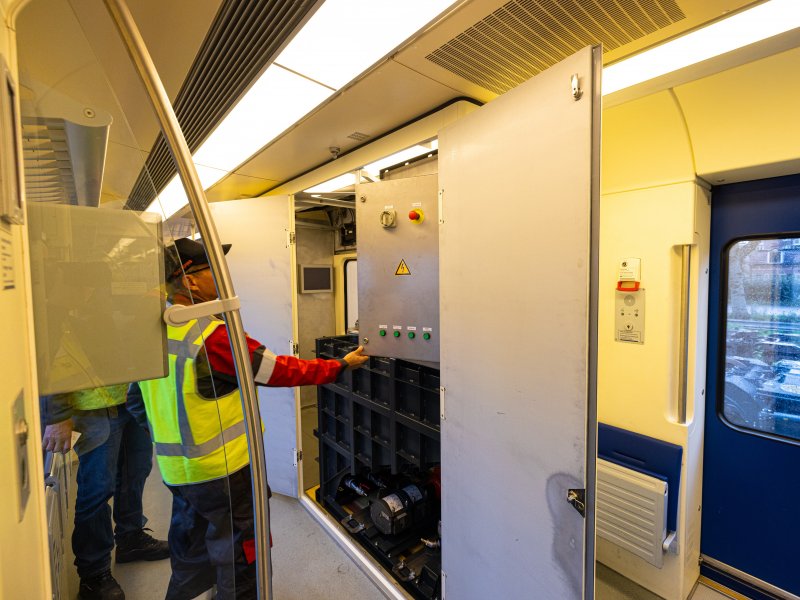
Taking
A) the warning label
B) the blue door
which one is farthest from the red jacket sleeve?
the blue door

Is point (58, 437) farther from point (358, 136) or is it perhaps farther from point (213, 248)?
point (358, 136)

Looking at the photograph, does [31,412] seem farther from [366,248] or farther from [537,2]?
[537,2]

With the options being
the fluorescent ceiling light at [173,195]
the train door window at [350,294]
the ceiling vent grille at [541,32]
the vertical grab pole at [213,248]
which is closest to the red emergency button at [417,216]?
the ceiling vent grille at [541,32]

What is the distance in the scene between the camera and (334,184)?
308 cm

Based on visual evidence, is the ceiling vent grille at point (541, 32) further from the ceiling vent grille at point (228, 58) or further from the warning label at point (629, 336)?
the warning label at point (629, 336)

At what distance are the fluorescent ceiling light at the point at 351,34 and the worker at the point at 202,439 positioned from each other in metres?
0.94

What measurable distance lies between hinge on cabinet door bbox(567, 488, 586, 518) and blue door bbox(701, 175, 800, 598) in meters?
1.88

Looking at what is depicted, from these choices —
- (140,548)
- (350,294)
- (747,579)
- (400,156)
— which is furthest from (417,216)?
(350,294)

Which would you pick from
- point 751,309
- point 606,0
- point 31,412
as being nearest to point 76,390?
point 31,412

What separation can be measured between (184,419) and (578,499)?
1.40 meters

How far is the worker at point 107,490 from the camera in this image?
96 centimetres

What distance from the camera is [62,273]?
796 mm

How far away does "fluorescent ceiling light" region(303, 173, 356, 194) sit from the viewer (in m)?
2.93

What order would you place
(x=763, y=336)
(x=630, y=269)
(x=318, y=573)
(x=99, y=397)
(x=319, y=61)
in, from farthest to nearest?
(x=318, y=573)
(x=630, y=269)
(x=763, y=336)
(x=319, y=61)
(x=99, y=397)
